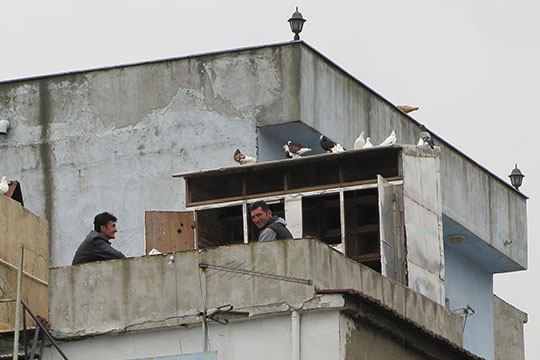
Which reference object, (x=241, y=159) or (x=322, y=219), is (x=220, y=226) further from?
(x=322, y=219)

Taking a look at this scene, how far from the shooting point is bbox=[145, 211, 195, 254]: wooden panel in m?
30.0

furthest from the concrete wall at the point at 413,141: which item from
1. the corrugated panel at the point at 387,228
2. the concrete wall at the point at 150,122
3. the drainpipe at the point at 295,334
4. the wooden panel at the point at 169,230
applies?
the drainpipe at the point at 295,334

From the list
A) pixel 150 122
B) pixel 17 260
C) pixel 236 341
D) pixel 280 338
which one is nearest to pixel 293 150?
pixel 150 122

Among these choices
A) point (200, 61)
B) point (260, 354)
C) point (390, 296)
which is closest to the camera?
point (260, 354)

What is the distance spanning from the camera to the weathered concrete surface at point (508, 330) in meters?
42.8

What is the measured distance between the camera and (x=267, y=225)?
25500mm

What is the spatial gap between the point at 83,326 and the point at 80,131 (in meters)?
9.81

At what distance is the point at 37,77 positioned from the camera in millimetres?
34750

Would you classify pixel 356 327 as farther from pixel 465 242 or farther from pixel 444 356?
pixel 465 242

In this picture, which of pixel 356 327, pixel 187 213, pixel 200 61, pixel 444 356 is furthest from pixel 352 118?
pixel 356 327

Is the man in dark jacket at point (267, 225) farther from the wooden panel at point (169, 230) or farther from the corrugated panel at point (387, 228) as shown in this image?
the wooden panel at point (169, 230)

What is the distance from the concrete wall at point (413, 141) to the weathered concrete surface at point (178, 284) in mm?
7683

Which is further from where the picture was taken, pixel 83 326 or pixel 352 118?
pixel 352 118

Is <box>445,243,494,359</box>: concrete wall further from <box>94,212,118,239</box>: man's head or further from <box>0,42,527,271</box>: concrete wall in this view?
<box>94,212,118,239</box>: man's head
